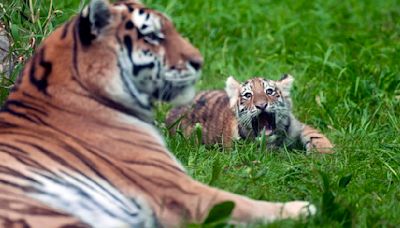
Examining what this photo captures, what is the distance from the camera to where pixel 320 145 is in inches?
286

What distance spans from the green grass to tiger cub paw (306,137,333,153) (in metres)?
0.06

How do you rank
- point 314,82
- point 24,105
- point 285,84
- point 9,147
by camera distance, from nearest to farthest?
point 9,147, point 24,105, point 285,84, point 314,82

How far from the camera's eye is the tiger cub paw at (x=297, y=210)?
16.6 feet

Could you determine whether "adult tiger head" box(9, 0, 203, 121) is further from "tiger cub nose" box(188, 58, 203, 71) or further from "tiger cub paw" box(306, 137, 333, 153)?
"tiger cub paw" box(306, 137, 333, 153)

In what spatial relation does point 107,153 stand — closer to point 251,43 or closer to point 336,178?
point 336,178

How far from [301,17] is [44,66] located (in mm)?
5301

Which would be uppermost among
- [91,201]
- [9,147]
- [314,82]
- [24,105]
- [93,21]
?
[93,21]

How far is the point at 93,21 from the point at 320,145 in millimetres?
2606

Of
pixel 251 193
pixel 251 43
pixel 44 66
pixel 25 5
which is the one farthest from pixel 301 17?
pixel 44 66

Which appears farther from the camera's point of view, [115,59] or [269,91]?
[269,91]

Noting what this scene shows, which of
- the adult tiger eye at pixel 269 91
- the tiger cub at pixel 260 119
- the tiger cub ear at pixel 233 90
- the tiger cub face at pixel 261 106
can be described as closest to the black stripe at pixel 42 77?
the tiger cub at pixel 260 119

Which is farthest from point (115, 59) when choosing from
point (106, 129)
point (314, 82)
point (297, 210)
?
point (314, 82)

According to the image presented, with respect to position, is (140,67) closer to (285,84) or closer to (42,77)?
(42,77)

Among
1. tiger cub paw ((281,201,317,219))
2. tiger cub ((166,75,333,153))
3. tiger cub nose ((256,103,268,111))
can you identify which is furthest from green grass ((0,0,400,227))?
tiger cub nose ((256,103,268,111))
